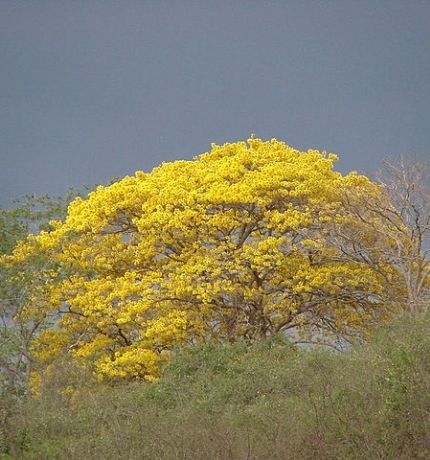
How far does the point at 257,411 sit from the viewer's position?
11.8 m

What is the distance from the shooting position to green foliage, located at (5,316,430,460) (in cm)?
1037

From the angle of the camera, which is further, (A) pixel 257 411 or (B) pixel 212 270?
(B) pixel 212 270

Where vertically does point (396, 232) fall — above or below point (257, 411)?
above

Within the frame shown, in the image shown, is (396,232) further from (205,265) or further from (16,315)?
(16,315)

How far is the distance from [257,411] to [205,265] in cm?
908

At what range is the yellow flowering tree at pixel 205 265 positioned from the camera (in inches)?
816

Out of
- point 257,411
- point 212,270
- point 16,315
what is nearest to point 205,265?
point 212,270

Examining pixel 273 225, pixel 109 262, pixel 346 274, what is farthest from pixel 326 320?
pixel 109 262

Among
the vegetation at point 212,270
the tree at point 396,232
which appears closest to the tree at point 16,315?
the vegetation at point 212,270

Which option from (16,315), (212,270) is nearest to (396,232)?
(212,270)

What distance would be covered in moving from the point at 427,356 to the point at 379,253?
10921mm

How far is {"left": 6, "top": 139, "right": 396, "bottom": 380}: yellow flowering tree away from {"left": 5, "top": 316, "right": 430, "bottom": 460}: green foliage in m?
4.87

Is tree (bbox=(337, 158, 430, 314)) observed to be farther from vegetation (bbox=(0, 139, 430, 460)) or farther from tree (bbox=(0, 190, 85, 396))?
tree (bbox=(0, 190, 85, 396))

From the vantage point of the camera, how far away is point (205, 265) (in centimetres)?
2070
